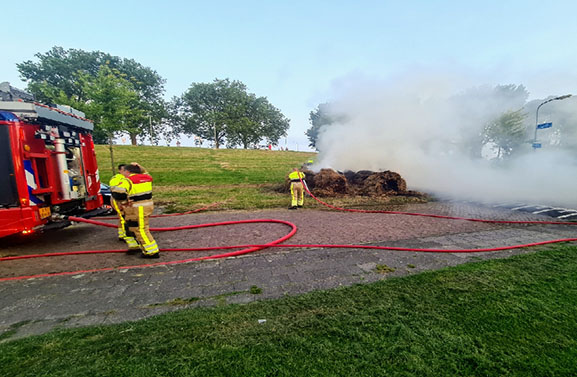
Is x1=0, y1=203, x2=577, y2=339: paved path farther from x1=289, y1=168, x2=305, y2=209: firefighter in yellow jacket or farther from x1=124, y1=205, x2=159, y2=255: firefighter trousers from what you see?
x1=289, y1=168, x2=305, y2=209: firefighter in yellow jacket

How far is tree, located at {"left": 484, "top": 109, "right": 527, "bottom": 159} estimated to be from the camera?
25612mm

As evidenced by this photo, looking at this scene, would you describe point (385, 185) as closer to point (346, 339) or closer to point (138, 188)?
point (138, 188)

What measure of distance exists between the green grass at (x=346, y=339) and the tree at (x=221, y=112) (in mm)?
43745

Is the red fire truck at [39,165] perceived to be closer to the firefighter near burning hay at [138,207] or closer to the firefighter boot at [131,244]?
the firefighter boot at [131,244]

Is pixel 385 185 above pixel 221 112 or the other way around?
the other way around

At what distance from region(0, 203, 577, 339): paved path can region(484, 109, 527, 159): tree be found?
27.3 meters

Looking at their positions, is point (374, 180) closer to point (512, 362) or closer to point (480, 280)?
point (480, 280)

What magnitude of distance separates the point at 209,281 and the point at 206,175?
14919 millimetres

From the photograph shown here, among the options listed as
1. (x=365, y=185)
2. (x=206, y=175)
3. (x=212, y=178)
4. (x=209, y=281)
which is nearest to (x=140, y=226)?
(x=209, y=281)

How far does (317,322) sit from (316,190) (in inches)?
345

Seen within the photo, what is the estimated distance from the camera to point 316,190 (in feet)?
35.4

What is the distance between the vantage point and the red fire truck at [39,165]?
13.0 ft

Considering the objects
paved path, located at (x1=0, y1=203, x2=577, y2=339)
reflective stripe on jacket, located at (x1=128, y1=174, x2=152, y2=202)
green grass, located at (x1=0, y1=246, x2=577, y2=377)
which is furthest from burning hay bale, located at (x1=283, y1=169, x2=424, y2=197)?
green grass, located at (x1=0, y1=246, x2=577, y2=377)

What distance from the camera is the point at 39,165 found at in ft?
14.7
